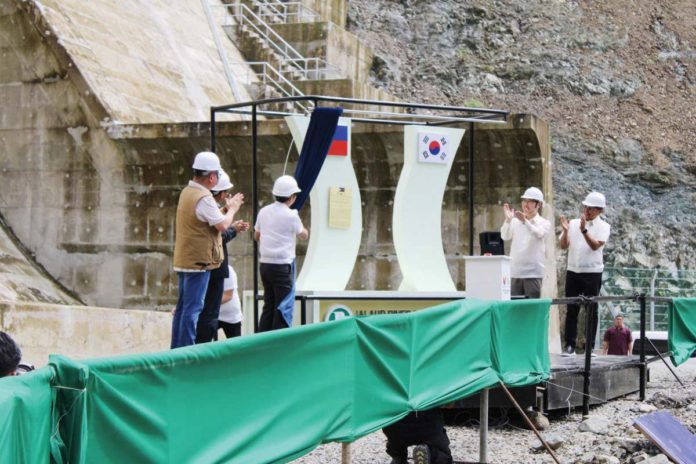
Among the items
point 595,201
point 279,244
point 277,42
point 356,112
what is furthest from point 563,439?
point 277,42

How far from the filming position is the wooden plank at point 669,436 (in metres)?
9.59

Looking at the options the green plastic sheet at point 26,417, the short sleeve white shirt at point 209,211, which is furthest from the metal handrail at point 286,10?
the green plastic sheet at point 26,417

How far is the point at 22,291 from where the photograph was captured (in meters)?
16.2

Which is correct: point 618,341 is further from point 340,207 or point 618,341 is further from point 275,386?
point 275,386

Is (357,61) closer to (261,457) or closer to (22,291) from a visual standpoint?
(22,291)

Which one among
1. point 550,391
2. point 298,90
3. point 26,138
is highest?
point 298,90

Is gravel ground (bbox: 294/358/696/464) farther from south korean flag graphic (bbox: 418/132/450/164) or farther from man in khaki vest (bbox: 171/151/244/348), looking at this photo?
south korean flag graphic (bbox: 418/132/450/164)

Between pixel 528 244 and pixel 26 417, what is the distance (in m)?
9.05

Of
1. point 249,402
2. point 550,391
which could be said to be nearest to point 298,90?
point 550,391

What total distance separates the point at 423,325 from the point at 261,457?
2581mm

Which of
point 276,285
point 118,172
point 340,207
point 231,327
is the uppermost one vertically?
point 118,172

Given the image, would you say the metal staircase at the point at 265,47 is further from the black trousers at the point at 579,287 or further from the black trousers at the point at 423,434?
the black trousers at the point at 423,434

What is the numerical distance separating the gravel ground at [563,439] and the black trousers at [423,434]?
0.78 metres

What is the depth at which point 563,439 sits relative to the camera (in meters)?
10.5
